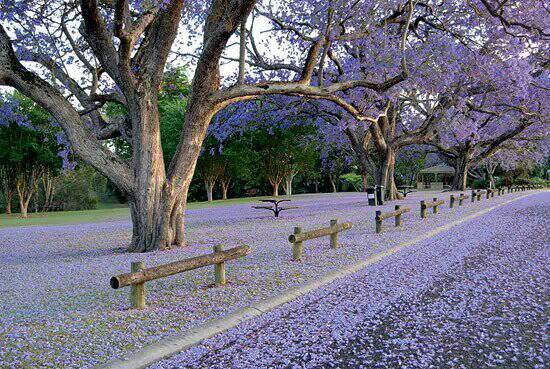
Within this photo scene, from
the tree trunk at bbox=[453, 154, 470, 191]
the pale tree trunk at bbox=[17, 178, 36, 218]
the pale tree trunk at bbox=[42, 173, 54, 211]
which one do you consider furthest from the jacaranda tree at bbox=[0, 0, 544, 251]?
the tree trunk at bbox=[453, 154, 470, 191]

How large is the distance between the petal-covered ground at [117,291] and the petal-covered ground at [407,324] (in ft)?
0.87

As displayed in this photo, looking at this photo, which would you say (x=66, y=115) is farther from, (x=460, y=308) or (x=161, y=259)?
(x=460, y=308)

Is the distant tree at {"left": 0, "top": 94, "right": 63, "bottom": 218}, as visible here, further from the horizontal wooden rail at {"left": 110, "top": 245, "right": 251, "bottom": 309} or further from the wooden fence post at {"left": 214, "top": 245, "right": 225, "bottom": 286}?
the horizontal wooden rail at {"left": 110, "top": 245, "right": 251, "bottom": 309}

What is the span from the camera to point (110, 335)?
173 inches

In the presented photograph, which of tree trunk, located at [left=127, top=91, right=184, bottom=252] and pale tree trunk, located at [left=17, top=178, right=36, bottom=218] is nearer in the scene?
tree trunk, located at [left=127, top=91, right=184, bottom=252]

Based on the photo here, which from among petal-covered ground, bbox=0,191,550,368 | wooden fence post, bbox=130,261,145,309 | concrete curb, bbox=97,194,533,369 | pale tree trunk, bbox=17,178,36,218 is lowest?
concrete curb, bbox=97,194,533,369

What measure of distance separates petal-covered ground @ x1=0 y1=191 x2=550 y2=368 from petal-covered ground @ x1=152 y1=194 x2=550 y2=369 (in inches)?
10.4

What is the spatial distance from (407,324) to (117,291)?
12.9 ft

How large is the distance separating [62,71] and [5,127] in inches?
663

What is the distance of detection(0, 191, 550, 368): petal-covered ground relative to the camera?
421 centimetres

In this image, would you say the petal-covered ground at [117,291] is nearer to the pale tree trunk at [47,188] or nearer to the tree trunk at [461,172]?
the pale tree trunk at [47,188]

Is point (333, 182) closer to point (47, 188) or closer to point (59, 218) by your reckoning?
point (47, 188)

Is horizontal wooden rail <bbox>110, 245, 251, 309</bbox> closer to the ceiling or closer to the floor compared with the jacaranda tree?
closer to the floor

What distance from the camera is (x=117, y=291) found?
626 centimetres
